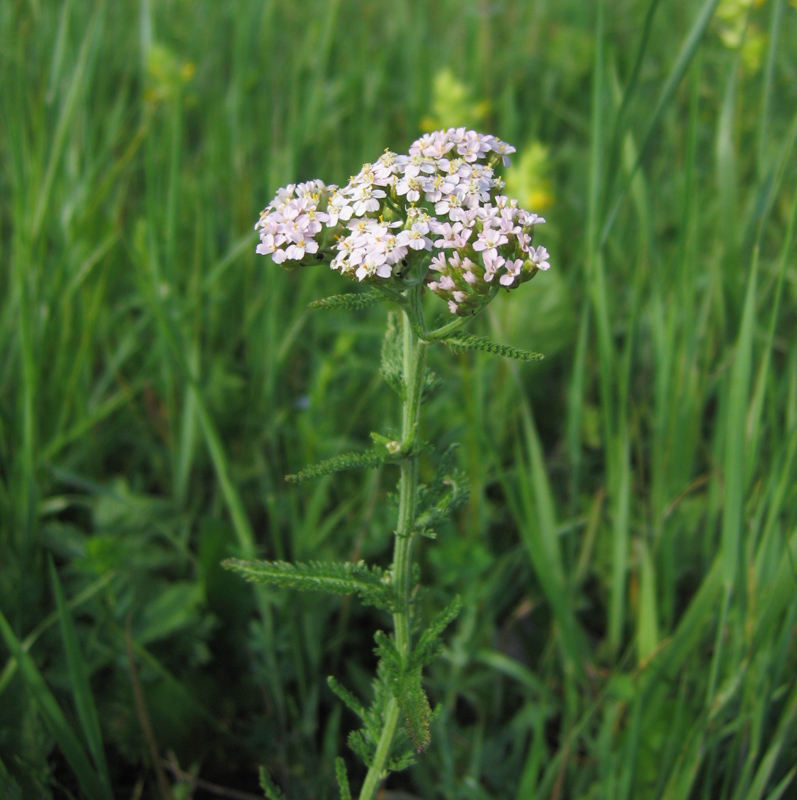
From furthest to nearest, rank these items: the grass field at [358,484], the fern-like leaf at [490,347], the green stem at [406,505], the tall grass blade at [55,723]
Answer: the grass field at [358,484] < the tall grass blade at [55,723] < the green stem at [406,505] < the fern-like leaf at [490,347]

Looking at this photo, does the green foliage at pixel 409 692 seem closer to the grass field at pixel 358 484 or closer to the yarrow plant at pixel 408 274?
the yarrow plant at pixel 408 274

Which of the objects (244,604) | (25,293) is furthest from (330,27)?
(244,604)

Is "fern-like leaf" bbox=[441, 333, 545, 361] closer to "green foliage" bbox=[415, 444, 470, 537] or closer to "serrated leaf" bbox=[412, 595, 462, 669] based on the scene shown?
"green foliage" bbox=[415, 444, 470, 537]

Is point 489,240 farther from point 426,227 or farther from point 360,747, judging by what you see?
point 360,747

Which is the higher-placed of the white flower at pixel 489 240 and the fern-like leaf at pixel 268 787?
the white flower at pixel 489 240

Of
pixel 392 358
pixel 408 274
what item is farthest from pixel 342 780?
pixel 408 274

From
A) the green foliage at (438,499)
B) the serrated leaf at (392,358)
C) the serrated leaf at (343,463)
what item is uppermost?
the serrated leaf at (392,358)

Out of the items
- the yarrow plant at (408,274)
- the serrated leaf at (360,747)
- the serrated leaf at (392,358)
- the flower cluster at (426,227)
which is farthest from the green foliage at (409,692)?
the flower cluster at (426,227)

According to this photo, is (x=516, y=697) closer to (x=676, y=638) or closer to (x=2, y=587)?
(x=676, y=638)
